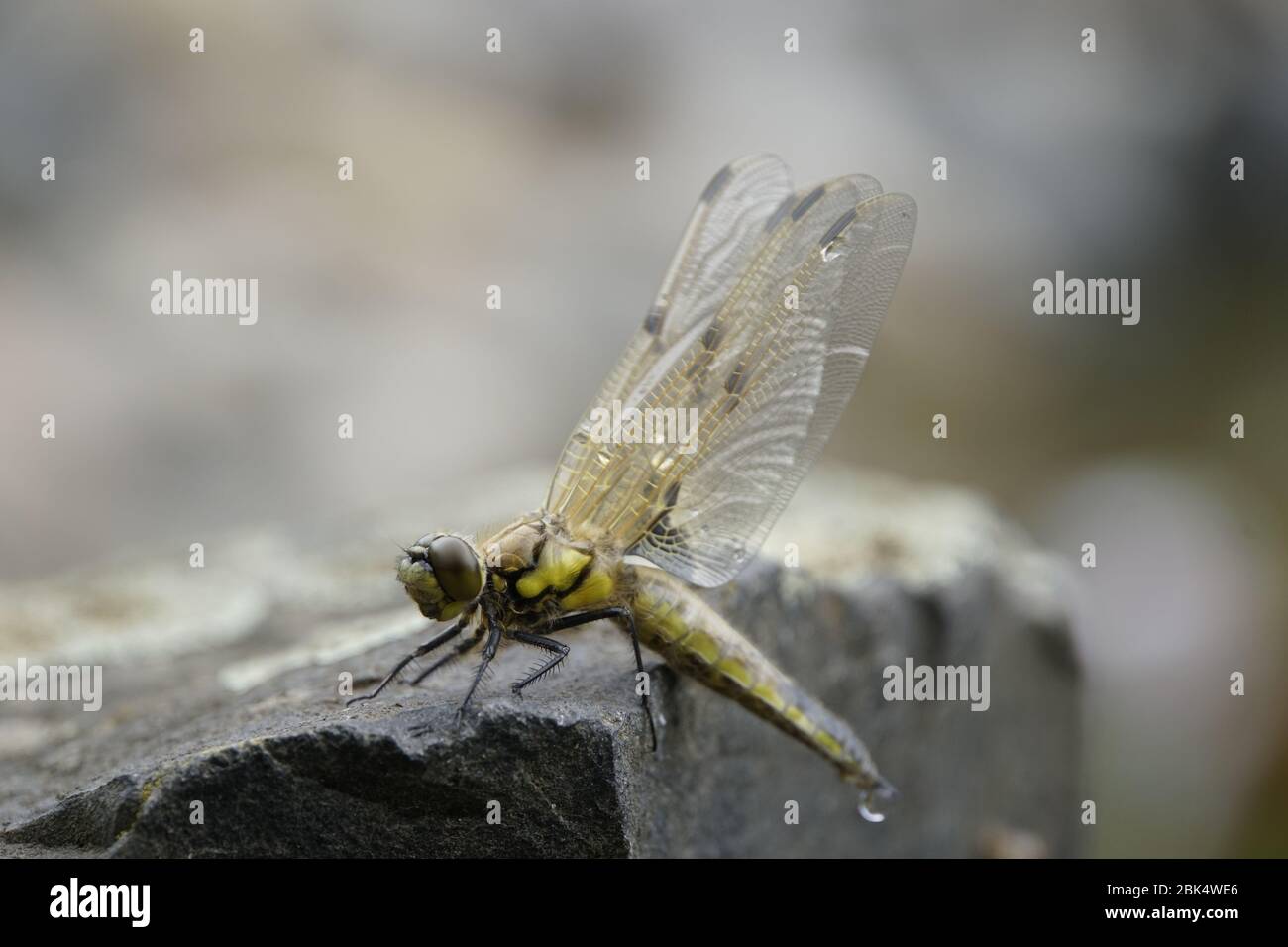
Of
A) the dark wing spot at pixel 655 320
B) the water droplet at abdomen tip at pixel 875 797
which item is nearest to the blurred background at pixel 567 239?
the water droplet at abdomen tip at pixel 875 797

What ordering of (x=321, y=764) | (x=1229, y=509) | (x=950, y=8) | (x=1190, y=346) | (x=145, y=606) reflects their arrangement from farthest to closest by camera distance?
(x=950, y=8)
(x=1190, y=346)
(x=1229, y=509)
(x=145, y=606)
(x=321, y=764)

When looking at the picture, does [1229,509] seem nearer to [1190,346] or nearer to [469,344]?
[1190,346]

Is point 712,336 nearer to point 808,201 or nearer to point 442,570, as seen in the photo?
point 808,201

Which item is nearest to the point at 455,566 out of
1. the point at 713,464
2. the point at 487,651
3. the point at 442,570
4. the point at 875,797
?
the point at 442,570

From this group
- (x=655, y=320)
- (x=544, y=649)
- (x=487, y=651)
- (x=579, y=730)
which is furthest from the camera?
(x=655, y=320)

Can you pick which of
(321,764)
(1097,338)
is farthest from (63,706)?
(1097,338)

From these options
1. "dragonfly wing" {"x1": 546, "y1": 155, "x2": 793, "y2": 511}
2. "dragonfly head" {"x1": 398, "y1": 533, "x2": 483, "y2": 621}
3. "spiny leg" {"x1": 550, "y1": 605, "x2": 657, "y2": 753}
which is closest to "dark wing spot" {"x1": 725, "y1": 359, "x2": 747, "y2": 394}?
"dragonfly wing" {"x1": 546, "y1": 155, "x2": 793, "y2": 511}

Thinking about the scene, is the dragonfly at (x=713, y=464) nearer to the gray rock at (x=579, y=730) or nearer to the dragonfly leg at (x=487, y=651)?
the dragonfly leg at (x=487, y=651)
